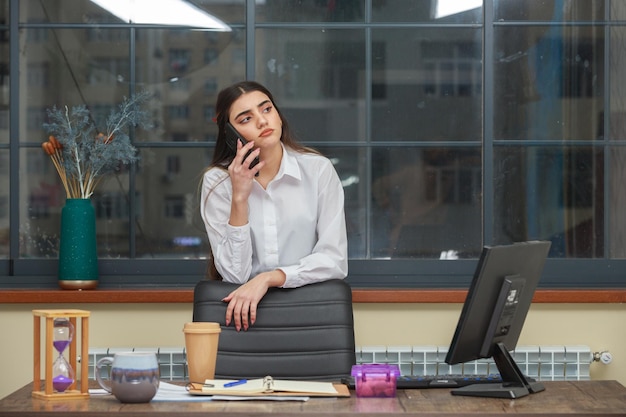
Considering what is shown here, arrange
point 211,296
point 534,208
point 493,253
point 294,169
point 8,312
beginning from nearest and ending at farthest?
point 493,253 < point 211,296 < point 294,169 < point 8,312 < point 534,208

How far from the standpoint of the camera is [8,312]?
141 inches

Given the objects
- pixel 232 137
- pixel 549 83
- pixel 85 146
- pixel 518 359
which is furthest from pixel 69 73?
pixel 518 359

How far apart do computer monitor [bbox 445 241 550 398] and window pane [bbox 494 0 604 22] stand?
1732mm

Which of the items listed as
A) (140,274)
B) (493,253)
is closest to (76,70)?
(140,274)

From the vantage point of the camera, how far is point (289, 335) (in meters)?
2.65

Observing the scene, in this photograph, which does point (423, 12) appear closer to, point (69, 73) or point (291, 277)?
point (69, 73)

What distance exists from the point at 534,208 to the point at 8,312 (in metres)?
1.98

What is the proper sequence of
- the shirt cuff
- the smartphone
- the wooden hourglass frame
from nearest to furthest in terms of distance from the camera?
1. the wooden hourglass frame
2. the shirt cuff
3. the smartphone

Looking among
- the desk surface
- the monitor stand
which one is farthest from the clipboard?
the monitor stand

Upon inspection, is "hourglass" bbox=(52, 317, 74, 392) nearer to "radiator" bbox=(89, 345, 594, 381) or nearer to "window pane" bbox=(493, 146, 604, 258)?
"radiator" bbox=(89, 345, 594, 381)

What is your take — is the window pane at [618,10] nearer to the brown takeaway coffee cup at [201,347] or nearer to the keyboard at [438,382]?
the keyboard at [438,382]

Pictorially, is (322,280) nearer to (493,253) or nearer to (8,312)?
(493,253)

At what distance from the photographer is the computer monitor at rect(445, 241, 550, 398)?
213cm

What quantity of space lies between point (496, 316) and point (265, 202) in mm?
1001
